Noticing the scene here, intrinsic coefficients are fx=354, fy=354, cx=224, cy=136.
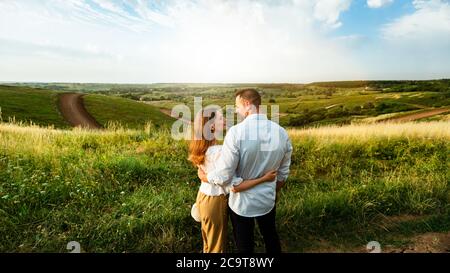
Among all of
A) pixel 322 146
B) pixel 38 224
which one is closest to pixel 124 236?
pixel 38 224

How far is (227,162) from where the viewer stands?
9.14 ft

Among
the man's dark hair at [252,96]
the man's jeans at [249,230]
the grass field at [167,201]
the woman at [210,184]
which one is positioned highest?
the man's dark hair at [252,96]

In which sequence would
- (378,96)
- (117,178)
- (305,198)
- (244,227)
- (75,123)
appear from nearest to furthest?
1. (244,227)
2. (305,198)
3. (117,178)
4. (378,96)
5. (75,123)

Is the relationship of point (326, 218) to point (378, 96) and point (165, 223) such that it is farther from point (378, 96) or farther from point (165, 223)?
point (378, 96)

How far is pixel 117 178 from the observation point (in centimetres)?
563

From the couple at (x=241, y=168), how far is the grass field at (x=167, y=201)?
1.19 meters

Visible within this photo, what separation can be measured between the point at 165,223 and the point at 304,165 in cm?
379

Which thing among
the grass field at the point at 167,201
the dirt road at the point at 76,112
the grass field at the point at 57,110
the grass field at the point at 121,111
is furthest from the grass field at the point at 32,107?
the grass field at the point at 167,201

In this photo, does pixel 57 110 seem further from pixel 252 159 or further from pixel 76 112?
pixel 252 159

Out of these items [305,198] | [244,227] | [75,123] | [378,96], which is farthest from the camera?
[75,123]

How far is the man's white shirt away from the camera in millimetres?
2764

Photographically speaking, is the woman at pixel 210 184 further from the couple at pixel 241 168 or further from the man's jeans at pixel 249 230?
the man's jeans at pixel 249 230

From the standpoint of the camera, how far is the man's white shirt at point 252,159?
2.76m

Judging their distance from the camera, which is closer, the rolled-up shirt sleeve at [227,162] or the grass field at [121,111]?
the rolled-up shirt sleeve at [227,162]
